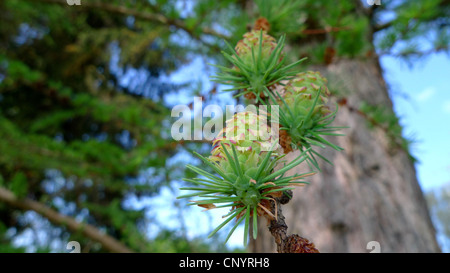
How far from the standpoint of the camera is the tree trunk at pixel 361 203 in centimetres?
112

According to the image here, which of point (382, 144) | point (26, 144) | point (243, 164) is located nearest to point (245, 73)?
point (243, 164)

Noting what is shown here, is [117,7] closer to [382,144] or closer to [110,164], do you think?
[110,164]

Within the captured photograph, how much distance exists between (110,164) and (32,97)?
6.35 feet

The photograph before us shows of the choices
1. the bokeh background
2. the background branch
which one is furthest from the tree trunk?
the background branch

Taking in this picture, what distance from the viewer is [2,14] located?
3.10 meters

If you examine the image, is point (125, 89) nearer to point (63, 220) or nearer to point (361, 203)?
point (63, 220)

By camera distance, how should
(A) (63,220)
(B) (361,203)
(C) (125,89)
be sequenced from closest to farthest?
(B) (361,203) < (A) (63,220) < (C) (125,89)

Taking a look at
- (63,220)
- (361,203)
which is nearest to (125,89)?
(63,220)

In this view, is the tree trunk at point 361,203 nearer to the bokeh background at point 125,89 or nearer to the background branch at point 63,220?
the bokeh background at point 125,89

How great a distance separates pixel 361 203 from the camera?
3.93 feet

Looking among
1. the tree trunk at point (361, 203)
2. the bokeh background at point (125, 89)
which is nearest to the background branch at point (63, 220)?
the bokeh background at point (125, 89)

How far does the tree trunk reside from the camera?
112 centimetres

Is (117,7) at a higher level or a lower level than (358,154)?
higher

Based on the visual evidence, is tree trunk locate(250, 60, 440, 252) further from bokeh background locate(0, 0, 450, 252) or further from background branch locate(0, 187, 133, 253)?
background branch locate(0, 187, 133, 253)
